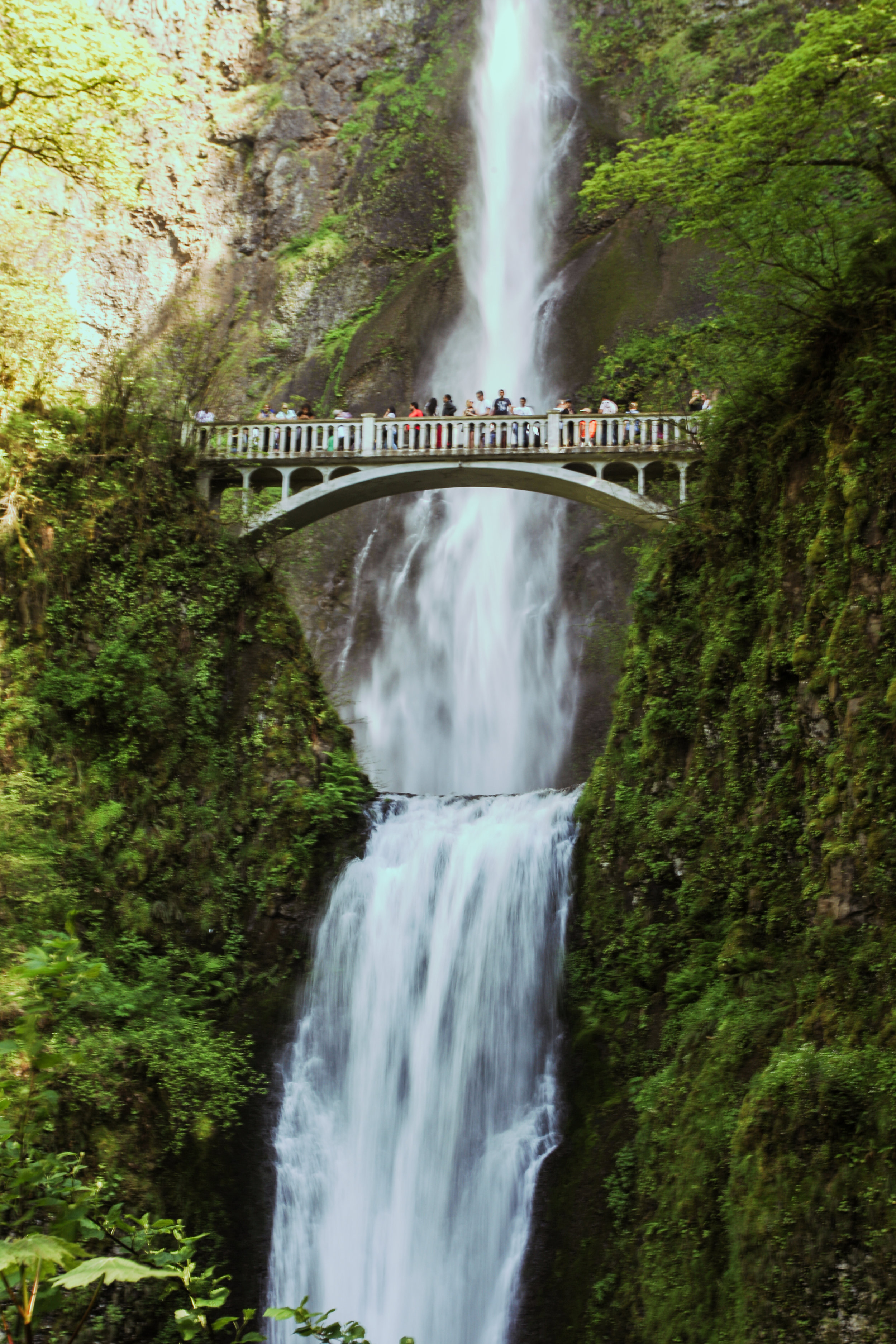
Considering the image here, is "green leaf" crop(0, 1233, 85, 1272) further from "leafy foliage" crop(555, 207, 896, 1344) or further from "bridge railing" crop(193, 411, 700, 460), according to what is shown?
"bridge railing" crop(193, 411, 700, 460)

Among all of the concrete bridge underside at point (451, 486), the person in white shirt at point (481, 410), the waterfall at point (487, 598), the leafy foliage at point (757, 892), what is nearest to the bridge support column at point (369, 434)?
the concrete bridge underside at point (451, 486)

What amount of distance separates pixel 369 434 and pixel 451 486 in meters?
1.86

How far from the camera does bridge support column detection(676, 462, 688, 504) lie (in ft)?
60.1

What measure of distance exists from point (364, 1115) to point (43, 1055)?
12299 millimetres

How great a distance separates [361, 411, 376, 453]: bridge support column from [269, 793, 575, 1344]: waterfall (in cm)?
748

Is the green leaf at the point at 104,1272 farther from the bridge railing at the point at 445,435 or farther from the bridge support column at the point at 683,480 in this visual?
the bridge railing at the point at 445,435

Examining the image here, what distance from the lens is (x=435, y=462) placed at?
67.4ft

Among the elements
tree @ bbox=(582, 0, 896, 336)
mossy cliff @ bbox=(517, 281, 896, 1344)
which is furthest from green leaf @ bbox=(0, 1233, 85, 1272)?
tree @ bbox=(582, 0, 896, 336)

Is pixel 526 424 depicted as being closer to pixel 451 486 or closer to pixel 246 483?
pixel 451 486

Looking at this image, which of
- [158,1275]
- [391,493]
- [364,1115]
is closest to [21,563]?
[391,493]

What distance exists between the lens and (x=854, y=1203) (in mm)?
8766

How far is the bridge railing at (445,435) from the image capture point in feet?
64.6

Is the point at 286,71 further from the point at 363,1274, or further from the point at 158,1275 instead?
the point at 158,1275

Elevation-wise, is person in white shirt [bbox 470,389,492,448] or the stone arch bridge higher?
person in white shirt [bbox 470,389,492,448]
